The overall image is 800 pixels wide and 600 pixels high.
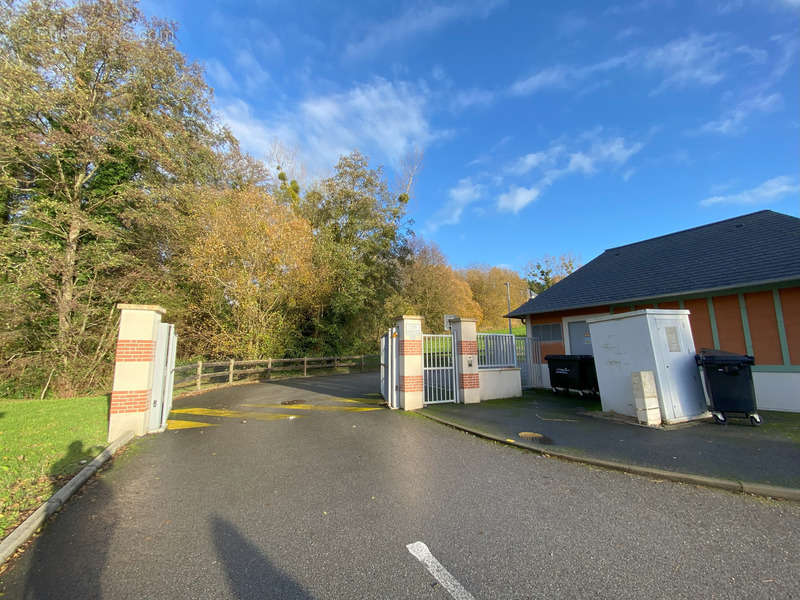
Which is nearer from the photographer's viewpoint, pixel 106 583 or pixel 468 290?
pixel 106 583

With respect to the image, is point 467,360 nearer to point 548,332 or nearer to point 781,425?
point 548,332

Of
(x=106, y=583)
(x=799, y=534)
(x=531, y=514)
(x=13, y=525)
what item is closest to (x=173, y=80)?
(x=13, y=525)

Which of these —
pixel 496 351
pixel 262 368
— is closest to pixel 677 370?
pixel 496 351

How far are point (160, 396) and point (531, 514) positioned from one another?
7518mm

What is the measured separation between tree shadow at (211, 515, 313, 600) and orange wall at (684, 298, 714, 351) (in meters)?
11.6

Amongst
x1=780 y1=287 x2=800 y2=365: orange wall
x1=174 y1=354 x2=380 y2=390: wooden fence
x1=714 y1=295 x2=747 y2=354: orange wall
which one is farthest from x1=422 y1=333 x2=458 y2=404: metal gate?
x1=174 y1=354 x2=380 y2=390: wooden fence

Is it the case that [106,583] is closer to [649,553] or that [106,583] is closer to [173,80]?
[649,553]

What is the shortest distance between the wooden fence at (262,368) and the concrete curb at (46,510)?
7415mm

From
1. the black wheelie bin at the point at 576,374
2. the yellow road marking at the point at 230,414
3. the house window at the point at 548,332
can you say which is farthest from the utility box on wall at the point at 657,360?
the yellow road marking at the point at 230,414

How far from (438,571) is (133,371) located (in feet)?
22.2

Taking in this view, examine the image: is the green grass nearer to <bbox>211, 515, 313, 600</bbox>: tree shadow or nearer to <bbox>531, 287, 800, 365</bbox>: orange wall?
<bbox>531, 287, 800, 365</bbox>: orange wall

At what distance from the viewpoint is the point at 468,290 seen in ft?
136

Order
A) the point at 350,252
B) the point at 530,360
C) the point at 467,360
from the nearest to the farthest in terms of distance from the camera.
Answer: the point at 467,360 → the point at 530,360 → the point at 350,252

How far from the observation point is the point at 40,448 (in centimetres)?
516
